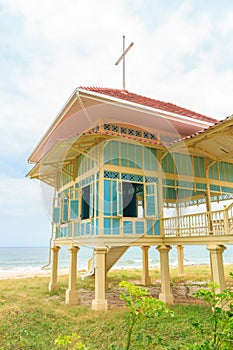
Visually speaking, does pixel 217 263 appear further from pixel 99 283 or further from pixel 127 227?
pixel 99 283

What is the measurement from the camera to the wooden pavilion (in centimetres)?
879

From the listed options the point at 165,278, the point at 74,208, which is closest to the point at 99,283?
the point at 165,278

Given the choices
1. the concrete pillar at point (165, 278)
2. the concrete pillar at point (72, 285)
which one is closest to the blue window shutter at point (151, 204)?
the concrete pillar at point (165, 278)

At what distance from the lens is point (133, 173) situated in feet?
32.6

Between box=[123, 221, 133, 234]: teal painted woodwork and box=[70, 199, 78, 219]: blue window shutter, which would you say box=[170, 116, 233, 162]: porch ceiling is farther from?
box=[70, 199, 78, 219]: blue window shutter

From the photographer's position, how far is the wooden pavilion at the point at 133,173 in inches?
346

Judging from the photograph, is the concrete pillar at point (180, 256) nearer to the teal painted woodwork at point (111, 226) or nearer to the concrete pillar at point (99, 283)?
the teal painted woodwork at point (111, 226)

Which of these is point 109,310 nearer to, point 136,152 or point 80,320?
point 80,320

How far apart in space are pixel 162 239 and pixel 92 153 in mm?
4065

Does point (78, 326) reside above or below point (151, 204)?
below

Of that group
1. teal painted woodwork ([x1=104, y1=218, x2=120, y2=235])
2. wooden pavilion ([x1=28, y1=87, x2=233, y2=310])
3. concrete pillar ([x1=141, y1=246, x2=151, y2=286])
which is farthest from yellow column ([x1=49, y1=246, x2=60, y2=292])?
teal painted woodwork ([x1=104, y1=218, x2=120, y2=235])

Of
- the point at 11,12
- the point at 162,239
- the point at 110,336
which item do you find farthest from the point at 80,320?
the point at 11,12

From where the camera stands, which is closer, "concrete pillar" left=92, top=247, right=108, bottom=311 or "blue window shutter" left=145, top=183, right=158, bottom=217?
"concrete pillar" left=92, top=247, right=108, bottom=311

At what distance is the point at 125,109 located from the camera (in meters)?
9.57
